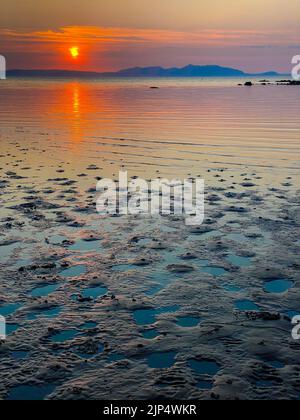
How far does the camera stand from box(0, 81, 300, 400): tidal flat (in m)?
7.68

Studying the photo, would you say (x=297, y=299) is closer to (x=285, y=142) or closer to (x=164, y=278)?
(x=164, y=278)

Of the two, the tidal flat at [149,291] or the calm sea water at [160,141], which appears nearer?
the tidal flat at [149,291]

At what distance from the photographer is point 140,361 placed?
8.12 meters

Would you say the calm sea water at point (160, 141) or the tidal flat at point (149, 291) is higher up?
the calm sea water at point (160, 141)

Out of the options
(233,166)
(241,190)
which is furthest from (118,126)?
(241,190)

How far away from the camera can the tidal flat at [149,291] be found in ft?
25.2

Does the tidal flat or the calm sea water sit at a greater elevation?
the calm sea water

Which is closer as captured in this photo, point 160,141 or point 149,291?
point 149,291

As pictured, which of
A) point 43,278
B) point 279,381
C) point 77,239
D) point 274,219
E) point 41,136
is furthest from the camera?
point 41,136

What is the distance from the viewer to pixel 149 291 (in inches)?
426

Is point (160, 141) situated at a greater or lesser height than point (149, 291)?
greater
